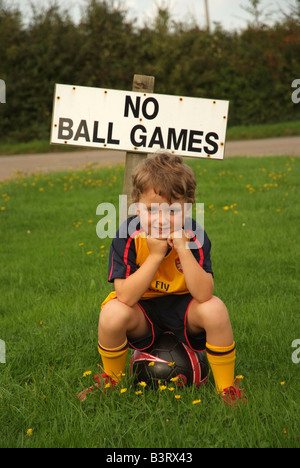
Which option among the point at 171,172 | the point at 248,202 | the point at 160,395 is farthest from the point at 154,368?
the point at 248,202

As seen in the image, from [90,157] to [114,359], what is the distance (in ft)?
45.9

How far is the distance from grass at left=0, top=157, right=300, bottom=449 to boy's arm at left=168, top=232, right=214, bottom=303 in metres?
0.54

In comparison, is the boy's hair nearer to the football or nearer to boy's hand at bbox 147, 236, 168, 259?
boy's hand at bbox 147, 236, 168, 259

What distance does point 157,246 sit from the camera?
271 cm

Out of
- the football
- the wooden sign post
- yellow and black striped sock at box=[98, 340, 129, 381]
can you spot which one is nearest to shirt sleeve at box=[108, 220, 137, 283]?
yellow and black striped sock at box=[98, 340, 129, 381]

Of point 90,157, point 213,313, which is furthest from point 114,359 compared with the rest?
point 90,157

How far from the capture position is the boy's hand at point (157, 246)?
271cm

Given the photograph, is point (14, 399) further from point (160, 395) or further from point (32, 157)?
point (32, 157)

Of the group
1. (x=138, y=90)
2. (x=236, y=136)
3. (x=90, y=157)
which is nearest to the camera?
(x=138, y=90)

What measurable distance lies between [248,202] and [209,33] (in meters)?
17.7

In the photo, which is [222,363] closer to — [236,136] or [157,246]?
[157,246]

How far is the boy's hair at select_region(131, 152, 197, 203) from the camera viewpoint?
2748 mm

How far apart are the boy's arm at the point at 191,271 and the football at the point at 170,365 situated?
0.42 metres

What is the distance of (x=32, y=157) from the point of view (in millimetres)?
17562
